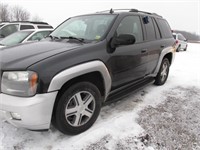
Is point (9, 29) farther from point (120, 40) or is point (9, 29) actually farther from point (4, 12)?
point (4, 12)

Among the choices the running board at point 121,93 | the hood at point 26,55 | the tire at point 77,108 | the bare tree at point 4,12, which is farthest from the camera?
the bare tree at point 4,12

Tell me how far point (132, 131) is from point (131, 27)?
1.85 metres

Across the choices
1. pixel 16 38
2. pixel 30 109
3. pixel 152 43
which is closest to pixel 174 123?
pixel 152 43

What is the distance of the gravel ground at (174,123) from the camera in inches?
112

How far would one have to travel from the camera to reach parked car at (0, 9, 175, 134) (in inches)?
91.7

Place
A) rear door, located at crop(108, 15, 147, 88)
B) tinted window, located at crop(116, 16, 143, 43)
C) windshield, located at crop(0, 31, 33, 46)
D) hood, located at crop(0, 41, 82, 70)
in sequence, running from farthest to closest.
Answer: windshield, located at crop(0, 31, 33, 46)
tinted window, located at crop(116, 16, 143, 43)
rear door, located at crop(108, 15, 147, 88)
hood, located at crop(0, 41, 82, 70)

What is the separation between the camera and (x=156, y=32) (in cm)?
460

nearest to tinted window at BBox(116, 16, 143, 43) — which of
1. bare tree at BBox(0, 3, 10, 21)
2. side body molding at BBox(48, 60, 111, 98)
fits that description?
side body molding at BBox(48, 60, 111, 98)

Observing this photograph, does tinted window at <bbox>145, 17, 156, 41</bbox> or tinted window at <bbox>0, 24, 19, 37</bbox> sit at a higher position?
tinted window at <bbox>145, 17, 156, 41</bbox>

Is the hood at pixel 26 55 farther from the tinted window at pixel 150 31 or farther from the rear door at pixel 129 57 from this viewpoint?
the tinted window at pixel 150 31

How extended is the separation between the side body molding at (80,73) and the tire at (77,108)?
0.17 metres

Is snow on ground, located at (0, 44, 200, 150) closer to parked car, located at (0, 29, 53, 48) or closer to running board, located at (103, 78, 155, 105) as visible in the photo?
running board, located at (103, 78, 155, 105)

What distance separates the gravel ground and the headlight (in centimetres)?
172

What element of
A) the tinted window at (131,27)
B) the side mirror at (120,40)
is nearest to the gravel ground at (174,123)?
the side mirror at (120,40)
